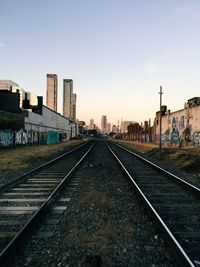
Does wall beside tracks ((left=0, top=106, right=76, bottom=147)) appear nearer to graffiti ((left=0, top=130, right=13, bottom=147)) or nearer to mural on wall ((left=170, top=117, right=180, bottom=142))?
graffiti ((left=0, top=130, right=13, bottom=147))

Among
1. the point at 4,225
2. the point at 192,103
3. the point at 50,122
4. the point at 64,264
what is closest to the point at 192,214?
the point at 64,264

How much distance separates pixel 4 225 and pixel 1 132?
30786 millimetres

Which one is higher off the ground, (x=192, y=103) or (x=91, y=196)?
(x=192, y=103)

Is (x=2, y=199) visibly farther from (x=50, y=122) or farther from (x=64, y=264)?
(x=50, y=122)

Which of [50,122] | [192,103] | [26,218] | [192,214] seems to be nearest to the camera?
[26,218]

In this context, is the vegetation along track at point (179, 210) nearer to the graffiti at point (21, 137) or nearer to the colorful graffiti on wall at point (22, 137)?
the colorful graffiti on wall at point (22, 137)

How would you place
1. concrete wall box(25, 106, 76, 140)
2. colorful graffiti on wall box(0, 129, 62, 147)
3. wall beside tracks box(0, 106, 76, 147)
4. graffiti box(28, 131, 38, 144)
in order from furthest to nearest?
concrete wall box(25, 106, 76, 140)
graffiti box(28, 131, 38, 144)
wall beside tracks box(0, 106, 76, 147)
colorful graffiti on wall box(0, 129, 62, 147)

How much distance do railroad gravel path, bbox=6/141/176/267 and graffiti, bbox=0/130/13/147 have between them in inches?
1154

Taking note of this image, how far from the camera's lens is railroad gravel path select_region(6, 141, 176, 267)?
13.5 feet

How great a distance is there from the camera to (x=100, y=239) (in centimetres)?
490

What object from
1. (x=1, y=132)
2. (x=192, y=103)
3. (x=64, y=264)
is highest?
(x=192, y=103)

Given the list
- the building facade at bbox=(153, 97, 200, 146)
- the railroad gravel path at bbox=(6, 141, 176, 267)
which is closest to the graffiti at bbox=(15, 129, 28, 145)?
the building facade at bbox=(153, 97, 200, 146)

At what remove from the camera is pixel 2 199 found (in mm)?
7781

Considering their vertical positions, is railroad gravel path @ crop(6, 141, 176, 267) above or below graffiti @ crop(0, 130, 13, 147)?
below
